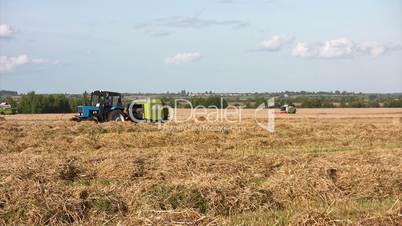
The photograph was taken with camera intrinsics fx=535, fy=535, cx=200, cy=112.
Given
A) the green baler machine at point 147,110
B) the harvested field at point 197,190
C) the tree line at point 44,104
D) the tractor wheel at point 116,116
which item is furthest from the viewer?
the tree line at point 44,104

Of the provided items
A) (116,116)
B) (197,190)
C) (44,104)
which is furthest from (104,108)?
(44,104)

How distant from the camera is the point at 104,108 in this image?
28.0m

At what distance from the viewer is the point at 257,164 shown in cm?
1274

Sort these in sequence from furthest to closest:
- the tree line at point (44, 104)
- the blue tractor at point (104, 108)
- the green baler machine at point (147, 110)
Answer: the tree line at point (44, 104), the green baler machine at point (147, 110), the blue tractor at point (104, 108)

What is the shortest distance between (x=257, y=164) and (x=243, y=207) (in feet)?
14.6

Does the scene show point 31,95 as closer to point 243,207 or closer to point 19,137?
point 19,137

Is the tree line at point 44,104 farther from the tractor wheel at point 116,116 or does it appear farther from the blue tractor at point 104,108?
the tractor wheel at point 116,116

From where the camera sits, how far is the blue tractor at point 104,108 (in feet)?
91.6

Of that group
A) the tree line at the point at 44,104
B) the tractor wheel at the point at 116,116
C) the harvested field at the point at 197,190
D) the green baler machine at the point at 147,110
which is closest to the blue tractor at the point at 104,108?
the tractor wheel at the point at 116,116

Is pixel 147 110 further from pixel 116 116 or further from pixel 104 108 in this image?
pixel 104 108

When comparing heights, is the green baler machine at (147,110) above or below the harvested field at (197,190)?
above

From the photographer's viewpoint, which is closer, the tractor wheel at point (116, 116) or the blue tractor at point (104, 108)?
the tractor wheel at point (116, 116)

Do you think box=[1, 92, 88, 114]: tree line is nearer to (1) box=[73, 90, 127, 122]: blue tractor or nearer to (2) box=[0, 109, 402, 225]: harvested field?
(1) box=[73, 90, 127, 122]: blue tractor

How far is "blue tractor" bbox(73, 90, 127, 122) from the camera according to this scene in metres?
27.9
